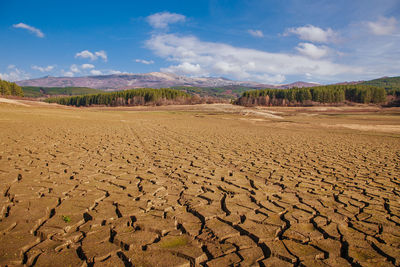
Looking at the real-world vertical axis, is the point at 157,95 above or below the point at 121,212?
above

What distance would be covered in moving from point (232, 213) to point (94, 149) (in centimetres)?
710

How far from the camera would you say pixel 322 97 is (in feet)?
277

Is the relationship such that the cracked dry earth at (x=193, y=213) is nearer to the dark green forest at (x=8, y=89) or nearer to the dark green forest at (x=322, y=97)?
the dark green forest at (x=322, y=97)

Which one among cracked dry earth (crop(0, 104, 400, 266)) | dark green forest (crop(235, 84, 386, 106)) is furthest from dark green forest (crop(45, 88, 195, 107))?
cracked dry earth (crop(0, 104, 400, 266))

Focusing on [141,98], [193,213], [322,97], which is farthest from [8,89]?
[322,97]

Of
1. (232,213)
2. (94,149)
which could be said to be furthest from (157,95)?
(232,213)

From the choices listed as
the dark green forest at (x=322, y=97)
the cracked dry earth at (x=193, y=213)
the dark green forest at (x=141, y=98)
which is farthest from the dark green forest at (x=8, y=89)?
the cracked dry earth at (x=193, y=213)

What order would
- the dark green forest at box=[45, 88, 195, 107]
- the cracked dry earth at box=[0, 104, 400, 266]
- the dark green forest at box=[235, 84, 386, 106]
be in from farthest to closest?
the dark green forest at box=[45, 88, 195, 107]
the dark green forest at box=[235, 84, 386, 106]
the cracked dry earth at box=[0, 104, 400, 266]

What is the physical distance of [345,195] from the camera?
4887 millimetres

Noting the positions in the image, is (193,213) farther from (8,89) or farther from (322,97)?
(8,89)

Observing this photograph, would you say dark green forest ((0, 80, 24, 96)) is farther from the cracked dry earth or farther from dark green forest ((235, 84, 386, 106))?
the cracked dry earth

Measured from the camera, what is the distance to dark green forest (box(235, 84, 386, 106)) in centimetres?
8394

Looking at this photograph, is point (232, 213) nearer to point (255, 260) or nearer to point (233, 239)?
point (233, 239)

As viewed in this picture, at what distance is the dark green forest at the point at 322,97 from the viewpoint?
275 feet
